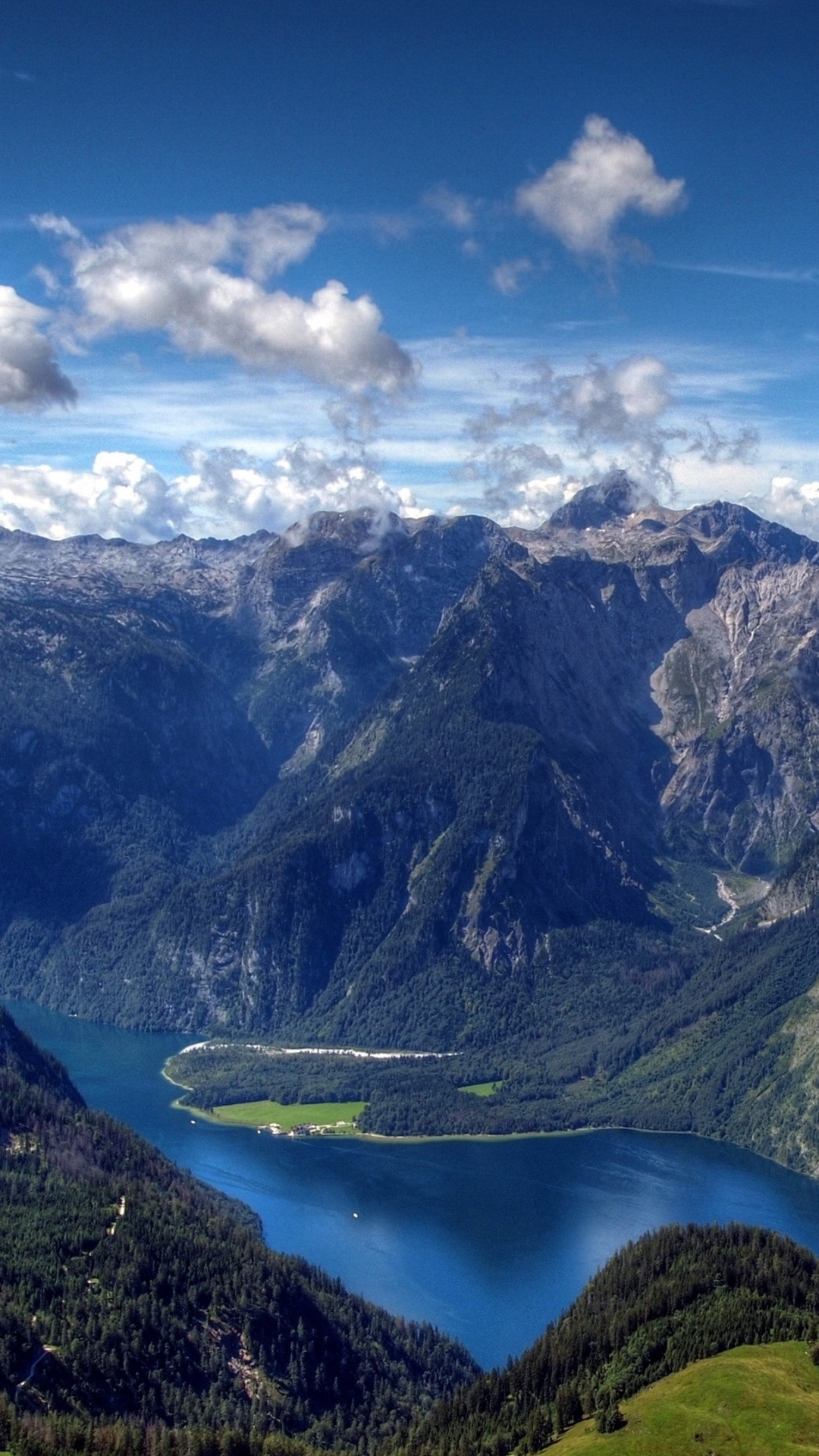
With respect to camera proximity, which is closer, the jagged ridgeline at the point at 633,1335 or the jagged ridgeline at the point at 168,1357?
the jagged ridgeline at the point at 633,1335

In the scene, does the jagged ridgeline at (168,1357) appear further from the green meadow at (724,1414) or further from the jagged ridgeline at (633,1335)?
the green meadow at (724,1414)

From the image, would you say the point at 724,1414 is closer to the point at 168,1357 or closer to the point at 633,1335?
the point at 633,1335

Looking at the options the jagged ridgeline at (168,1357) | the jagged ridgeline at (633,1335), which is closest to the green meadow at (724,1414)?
the jagged ridgeline at (633,1335)

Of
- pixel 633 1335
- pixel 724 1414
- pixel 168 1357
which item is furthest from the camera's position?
pixel 168 1357

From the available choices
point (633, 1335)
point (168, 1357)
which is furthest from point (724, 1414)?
point (168, 1357)

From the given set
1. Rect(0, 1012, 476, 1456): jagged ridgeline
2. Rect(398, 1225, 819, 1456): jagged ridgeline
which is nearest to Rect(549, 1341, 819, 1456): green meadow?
Rect(398, 1225, 819, 1456): jagged ridgeline

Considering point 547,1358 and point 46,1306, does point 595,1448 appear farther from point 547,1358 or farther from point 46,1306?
point 46,1306
